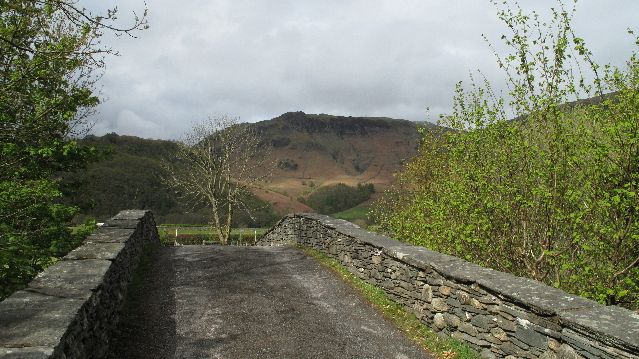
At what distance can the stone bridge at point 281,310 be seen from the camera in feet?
14.8

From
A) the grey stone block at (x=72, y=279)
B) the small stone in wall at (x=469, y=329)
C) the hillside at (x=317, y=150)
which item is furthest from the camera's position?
the hillside at (x=317, y=150)

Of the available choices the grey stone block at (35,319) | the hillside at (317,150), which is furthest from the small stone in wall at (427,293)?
the hillside at (317,150)

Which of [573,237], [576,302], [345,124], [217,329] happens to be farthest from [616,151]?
[345,124]

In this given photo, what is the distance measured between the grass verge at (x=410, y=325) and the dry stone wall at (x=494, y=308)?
118 mm

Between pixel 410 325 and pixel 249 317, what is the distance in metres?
Answer: 2.76

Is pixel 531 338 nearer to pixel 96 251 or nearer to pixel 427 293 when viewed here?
pixel 427 293

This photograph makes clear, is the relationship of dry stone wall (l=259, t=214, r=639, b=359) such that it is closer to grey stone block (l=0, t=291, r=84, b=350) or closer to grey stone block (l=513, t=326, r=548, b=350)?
grey stone block (l=513, t=326, r=548, b=350)

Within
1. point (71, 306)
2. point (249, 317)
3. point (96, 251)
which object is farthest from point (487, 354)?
point (96, 251)

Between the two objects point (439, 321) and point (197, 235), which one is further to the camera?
point (197, 235)

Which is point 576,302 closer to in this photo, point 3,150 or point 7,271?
point 7,271

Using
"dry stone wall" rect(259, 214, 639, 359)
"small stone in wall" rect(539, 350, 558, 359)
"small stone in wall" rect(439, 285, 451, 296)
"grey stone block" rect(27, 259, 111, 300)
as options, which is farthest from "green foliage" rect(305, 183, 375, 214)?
"small stone in wall" rect(539, 350, 558, 359)

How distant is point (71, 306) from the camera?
453cm

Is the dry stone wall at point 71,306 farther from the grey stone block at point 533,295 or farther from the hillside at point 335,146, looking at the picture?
the hillside at point 335,146

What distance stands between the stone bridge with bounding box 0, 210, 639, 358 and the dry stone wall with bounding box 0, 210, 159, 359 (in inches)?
0.6
